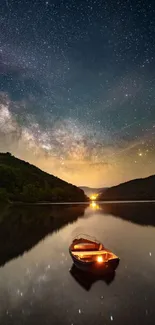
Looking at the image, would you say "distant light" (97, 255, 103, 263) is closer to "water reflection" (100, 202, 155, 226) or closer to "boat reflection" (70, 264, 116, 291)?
"boat reflection" (70, 264, 116, 291)

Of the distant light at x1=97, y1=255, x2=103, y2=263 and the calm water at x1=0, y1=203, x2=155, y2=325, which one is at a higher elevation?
the distant light at x1=97, y1=255, x2=103, y2=263

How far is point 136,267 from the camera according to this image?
2636 cm

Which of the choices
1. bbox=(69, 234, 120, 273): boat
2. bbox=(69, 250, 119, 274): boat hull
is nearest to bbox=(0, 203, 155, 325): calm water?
bbox=(69, 250, 119, 274): boat hull

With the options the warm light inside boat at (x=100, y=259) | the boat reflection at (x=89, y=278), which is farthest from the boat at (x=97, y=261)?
the boat reflection at (x=89, y=278)

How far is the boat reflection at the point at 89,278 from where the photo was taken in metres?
21.7

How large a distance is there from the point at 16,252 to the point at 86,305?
18171mm

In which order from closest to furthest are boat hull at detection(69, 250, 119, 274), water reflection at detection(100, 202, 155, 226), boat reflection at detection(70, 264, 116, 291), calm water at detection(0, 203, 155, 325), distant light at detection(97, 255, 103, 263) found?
calm water at detection(0, 203, 155, 325), boat reflection at detection(70, 264, 116, 291), boat hull at detection(69, 250, 119, 274), distant light at detection(97, 255, 103, 263), water reflection at detection(100, 202, 155, 226)

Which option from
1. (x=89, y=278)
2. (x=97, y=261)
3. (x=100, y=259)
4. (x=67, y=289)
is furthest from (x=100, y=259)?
(x=67, y=289)

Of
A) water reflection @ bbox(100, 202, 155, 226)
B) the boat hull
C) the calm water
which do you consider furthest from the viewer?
water reflection @ bbox(100, 202, 155, 226)

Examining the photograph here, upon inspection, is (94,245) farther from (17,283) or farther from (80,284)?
(17,283)

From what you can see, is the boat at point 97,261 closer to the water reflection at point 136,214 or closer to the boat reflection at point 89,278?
the boat reflection at point 89,278

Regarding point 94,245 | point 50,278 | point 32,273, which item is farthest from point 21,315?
point 94,245

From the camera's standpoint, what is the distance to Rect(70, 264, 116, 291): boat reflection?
71.2 feet

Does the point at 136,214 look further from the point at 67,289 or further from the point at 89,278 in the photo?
the point at 67,289
